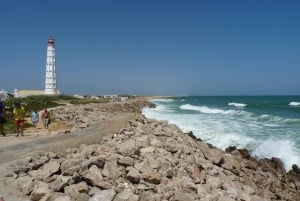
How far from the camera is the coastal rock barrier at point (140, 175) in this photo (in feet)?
21.2

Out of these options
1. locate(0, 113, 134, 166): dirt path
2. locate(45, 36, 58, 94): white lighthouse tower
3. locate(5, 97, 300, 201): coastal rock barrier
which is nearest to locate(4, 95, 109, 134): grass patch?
locate(0, 113, 134, 166): dirt path

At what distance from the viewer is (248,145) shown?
17.8 m

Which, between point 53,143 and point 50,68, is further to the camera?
point 50,68

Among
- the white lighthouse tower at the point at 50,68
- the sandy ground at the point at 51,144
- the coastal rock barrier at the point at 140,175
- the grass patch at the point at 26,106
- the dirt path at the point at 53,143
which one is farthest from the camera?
the white lighthouse tower at the point at 50,68

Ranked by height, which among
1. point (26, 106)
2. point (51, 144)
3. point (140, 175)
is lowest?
point (26, 106)

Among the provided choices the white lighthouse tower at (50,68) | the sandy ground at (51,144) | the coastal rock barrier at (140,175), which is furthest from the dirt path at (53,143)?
the white lighthouse tower at (50,68)

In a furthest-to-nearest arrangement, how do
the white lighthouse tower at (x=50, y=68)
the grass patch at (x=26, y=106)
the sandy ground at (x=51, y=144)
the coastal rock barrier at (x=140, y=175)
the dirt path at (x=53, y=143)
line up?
1. the white lighthouse tower at (x=50, y=68)
2. the grass patch at (x=26, y=106)
3. the dirt path at (x=53, y=143)
4. the sandy ground at (x=51, y=144)
5. the coastal rock barrier at (x=140, y=175)

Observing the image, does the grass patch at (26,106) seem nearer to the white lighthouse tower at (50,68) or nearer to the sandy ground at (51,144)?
the sandy ground at (51,144)

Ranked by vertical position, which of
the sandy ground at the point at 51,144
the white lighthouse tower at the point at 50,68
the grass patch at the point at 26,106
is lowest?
the grass patch at the point at 26,106

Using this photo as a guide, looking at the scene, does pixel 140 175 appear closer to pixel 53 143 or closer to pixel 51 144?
pixel 51 144

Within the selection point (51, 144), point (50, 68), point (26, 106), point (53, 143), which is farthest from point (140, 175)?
point (50, 68)

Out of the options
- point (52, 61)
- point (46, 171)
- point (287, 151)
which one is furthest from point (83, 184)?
point (52, 61)

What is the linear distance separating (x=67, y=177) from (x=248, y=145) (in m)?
12.5

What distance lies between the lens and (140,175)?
7.40 metres
